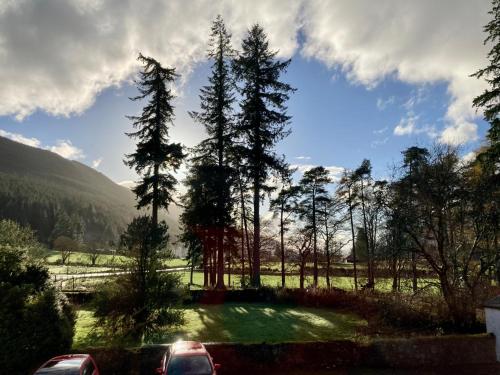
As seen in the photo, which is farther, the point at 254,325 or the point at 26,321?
the point at 254,325

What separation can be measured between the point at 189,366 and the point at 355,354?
704 centimetres

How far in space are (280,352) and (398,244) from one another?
8806mm

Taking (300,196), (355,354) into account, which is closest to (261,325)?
(355,354)

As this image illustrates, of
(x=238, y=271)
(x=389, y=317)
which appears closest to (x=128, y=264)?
(x=389, y=317)

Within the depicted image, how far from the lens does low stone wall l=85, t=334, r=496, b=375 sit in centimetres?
1331

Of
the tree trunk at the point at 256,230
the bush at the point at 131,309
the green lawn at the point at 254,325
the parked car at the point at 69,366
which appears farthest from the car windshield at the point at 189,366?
the tree trunk at the point at 256,230

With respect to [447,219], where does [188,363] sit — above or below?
below

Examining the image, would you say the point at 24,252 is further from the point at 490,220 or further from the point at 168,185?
the point at 490,220

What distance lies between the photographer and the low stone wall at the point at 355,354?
13312 mm

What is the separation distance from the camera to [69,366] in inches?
386

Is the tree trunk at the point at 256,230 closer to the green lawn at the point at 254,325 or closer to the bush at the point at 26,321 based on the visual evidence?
the green lawn at the point at 254,325

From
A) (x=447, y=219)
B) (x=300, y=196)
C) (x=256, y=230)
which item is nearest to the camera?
(x=447, y=219)

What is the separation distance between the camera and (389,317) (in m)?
18.2

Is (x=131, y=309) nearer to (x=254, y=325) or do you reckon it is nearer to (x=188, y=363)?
(x=188, y=363)
